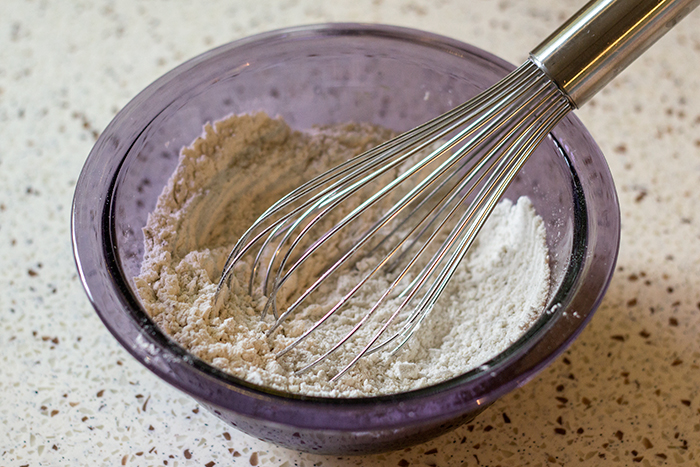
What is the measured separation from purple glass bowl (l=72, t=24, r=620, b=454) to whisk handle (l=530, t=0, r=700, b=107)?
0.35ft

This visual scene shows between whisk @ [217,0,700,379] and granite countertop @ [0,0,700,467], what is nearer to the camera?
whisk @ [217,0,700,379]

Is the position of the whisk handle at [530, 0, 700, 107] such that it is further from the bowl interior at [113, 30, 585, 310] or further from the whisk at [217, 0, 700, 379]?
the bowl interior at [113, 30, 585, 310]

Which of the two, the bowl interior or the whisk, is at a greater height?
the bowl interior

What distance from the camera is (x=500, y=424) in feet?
1.89

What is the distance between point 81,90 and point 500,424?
693 mm

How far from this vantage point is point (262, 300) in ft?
1.88

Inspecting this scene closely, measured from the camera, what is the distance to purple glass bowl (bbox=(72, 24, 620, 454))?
1.38 ft

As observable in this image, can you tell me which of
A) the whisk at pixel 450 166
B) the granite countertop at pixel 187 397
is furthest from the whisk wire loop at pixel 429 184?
the granite countertop at pixel 187 397

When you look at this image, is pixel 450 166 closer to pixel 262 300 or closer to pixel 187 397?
pixel 262 300

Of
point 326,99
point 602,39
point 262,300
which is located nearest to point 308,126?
point 326,99

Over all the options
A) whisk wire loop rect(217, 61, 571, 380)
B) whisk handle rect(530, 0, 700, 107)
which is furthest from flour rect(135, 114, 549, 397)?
whisk handle rect(530, 0, 700, 107)

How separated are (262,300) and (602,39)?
356mm

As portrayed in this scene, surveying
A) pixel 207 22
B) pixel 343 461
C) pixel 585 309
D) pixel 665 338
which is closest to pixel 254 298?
pixel 343 461

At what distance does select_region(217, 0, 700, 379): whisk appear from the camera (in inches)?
17.5
